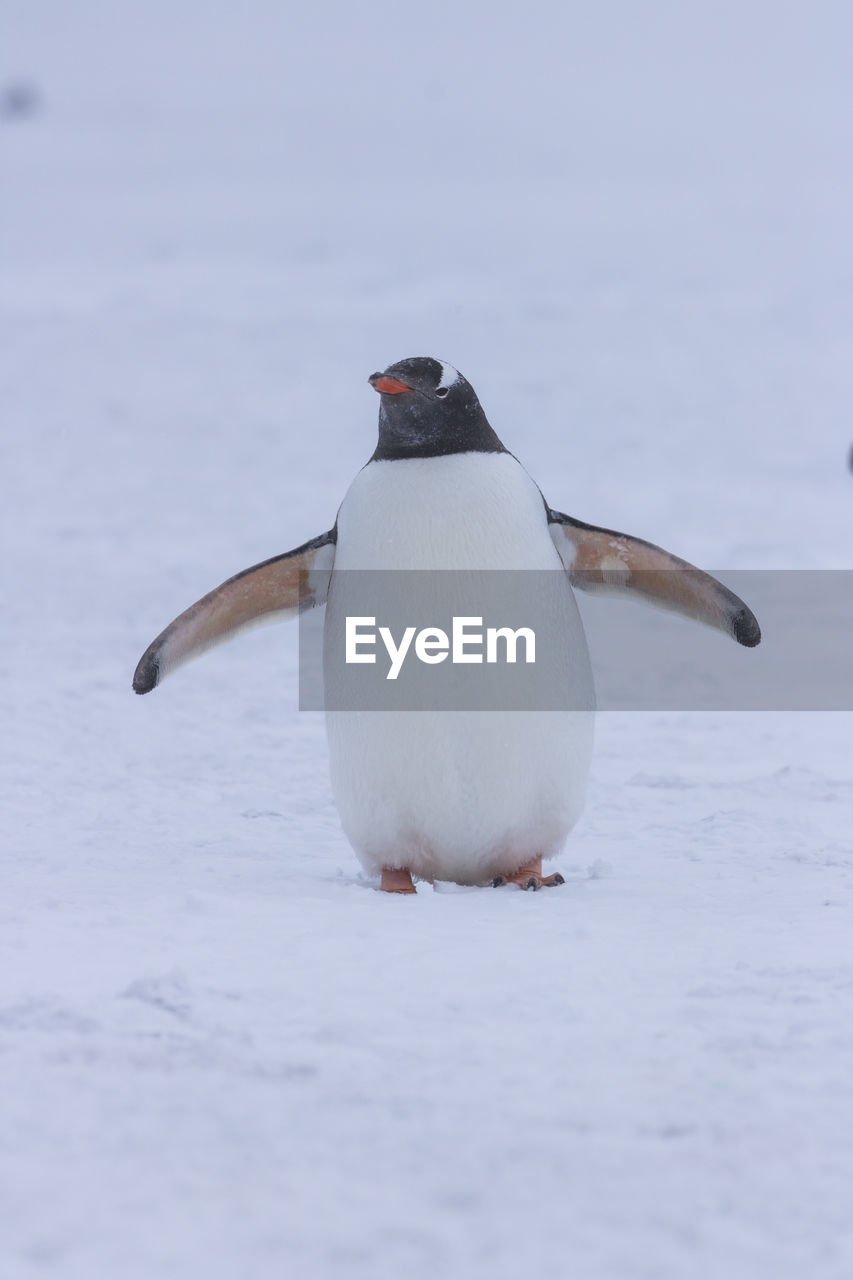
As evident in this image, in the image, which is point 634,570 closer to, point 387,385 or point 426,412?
point 426,412

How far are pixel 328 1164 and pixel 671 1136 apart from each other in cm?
35

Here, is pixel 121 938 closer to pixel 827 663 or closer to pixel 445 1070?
pixel 445 1070

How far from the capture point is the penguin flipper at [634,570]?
3105 millimetres

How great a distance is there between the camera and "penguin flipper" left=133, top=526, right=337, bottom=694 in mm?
3168

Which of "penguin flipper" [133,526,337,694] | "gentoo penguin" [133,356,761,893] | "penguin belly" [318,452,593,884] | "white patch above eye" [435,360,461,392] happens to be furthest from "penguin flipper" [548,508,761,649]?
"penguin flipper" [133,526,337,694]

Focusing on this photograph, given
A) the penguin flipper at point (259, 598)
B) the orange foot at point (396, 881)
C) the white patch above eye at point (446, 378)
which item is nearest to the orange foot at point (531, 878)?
the orange foot at point (396, 881)

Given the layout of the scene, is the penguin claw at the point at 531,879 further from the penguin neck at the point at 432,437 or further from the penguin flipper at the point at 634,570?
the penguin neck at the point at 432,437

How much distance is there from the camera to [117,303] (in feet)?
43.3

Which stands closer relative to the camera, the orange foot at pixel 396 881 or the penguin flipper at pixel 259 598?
the orange foot at pixel 396 881

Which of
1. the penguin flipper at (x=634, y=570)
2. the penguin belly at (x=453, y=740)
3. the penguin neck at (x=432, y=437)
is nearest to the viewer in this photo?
the penguin belly at (x=453, y=740)

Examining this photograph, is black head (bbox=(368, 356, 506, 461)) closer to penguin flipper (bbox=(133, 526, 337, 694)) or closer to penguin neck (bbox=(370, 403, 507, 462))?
penguin neck (bbox=(370, 403, 507, 462))

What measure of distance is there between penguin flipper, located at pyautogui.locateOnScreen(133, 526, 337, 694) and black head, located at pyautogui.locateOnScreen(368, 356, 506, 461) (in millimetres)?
300

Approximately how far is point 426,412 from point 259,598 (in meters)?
0.61

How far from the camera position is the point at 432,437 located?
2.95 metres
